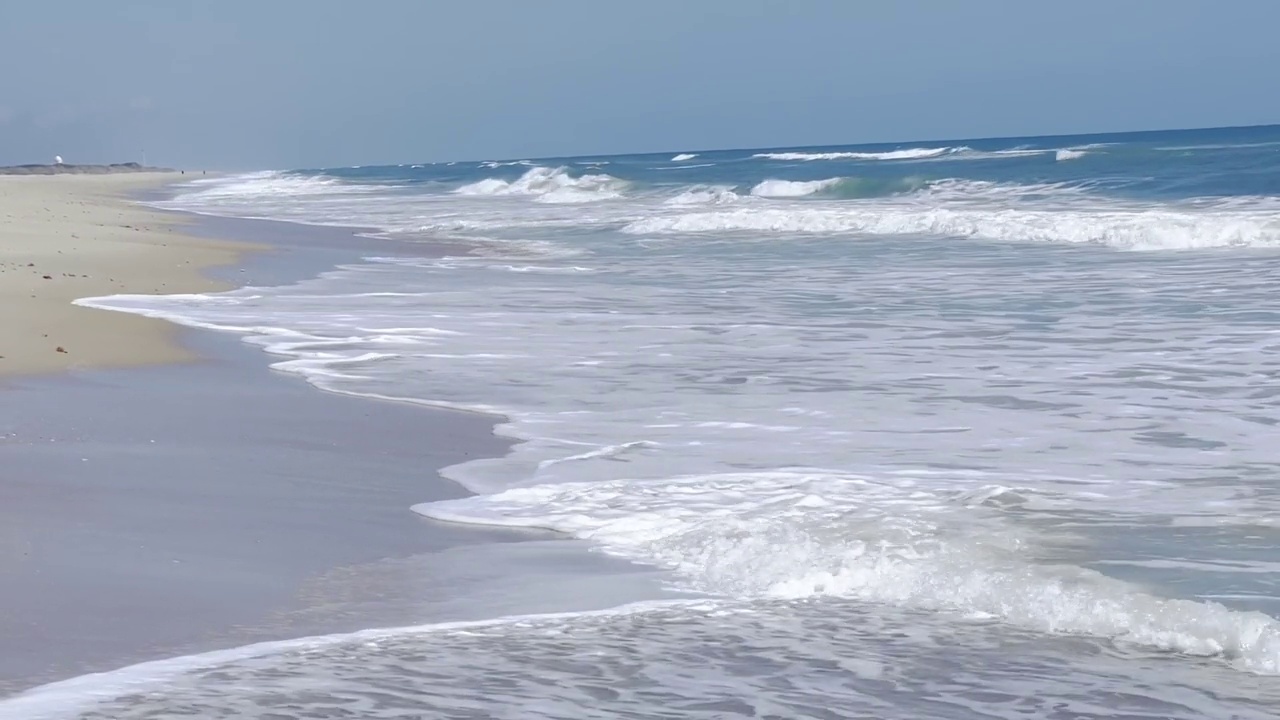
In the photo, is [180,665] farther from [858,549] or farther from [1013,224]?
[1013,224]

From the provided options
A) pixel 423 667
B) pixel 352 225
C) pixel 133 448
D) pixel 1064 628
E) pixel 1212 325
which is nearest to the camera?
pixel 423 667

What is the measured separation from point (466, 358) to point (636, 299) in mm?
3402

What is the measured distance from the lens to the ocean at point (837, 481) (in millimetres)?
3352

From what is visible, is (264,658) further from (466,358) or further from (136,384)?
(466,358)

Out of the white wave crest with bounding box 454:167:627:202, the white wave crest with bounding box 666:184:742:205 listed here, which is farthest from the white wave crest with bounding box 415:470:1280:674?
the white wave crest with bounding box 454:167:627:202

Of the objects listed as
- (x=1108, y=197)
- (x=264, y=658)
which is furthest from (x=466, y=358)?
(x=1108, y=197)

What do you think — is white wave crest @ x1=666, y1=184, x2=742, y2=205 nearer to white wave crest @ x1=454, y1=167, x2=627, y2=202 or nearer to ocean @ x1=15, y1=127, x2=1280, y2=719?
white wave crest @ x1=454, y1=167, x2=627, y2=202

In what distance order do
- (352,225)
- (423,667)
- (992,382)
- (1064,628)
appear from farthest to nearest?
(352,225), (992,382), (1064,628), (423,667)

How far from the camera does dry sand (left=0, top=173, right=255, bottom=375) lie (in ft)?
27.6

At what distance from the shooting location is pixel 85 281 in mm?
12305

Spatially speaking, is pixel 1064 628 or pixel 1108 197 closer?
pixel 1064 628

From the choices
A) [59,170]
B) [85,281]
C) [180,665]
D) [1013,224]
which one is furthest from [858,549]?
[59,170]

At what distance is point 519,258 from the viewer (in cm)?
1698

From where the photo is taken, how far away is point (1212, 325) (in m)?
9.16
